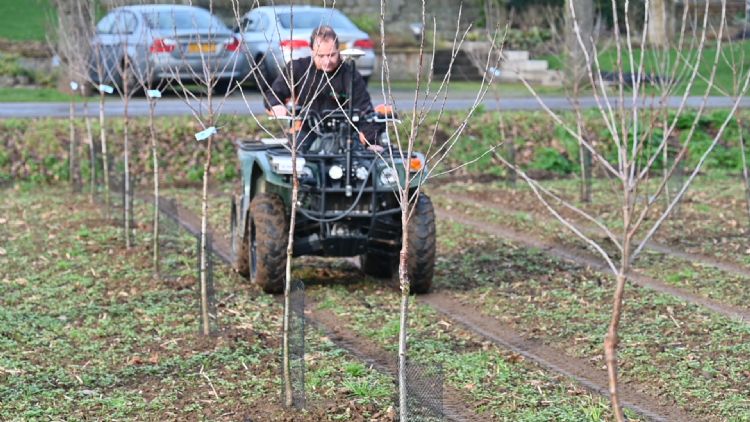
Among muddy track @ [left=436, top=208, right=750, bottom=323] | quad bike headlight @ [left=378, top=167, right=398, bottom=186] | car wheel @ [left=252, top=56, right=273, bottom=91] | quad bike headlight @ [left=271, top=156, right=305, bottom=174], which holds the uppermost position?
car wheel @ [left=252, top=56, right=273, bottom=91]

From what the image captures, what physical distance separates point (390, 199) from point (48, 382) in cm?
327

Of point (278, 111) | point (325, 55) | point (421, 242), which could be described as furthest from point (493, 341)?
point (325, 55)

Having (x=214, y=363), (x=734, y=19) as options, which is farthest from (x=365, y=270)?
(x=734, y=19)

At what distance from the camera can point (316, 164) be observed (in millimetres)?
9703

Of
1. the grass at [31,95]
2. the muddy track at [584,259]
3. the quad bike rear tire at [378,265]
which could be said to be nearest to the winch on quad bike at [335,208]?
the quad bike rear tire at [378,265]

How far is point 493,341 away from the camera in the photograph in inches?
335

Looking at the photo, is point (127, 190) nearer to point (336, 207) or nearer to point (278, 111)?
point (336, 207)

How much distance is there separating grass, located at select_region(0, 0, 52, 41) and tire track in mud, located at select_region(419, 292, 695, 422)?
2444 cm

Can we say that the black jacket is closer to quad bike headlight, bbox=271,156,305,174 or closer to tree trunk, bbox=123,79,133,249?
quad bike headlight, bbox=271,156,305,174

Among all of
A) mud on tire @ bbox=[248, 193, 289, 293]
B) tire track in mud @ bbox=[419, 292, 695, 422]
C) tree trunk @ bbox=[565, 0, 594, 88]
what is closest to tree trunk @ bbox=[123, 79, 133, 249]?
mud on tire @ bbox=[248, 193, 289, 293]

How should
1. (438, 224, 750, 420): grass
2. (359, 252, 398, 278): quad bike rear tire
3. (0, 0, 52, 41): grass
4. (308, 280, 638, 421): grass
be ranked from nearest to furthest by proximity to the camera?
(308, 280, 638, 421): grass
(438, 224, 750, 420): grass
(359, 252, 398, 278): quad bike rear tire
(0, 0, 52, 41): grass

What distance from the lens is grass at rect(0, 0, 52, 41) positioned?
33.3m

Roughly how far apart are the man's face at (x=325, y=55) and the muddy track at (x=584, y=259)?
9.77ft

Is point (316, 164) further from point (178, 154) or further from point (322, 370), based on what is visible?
point (178, 154)
